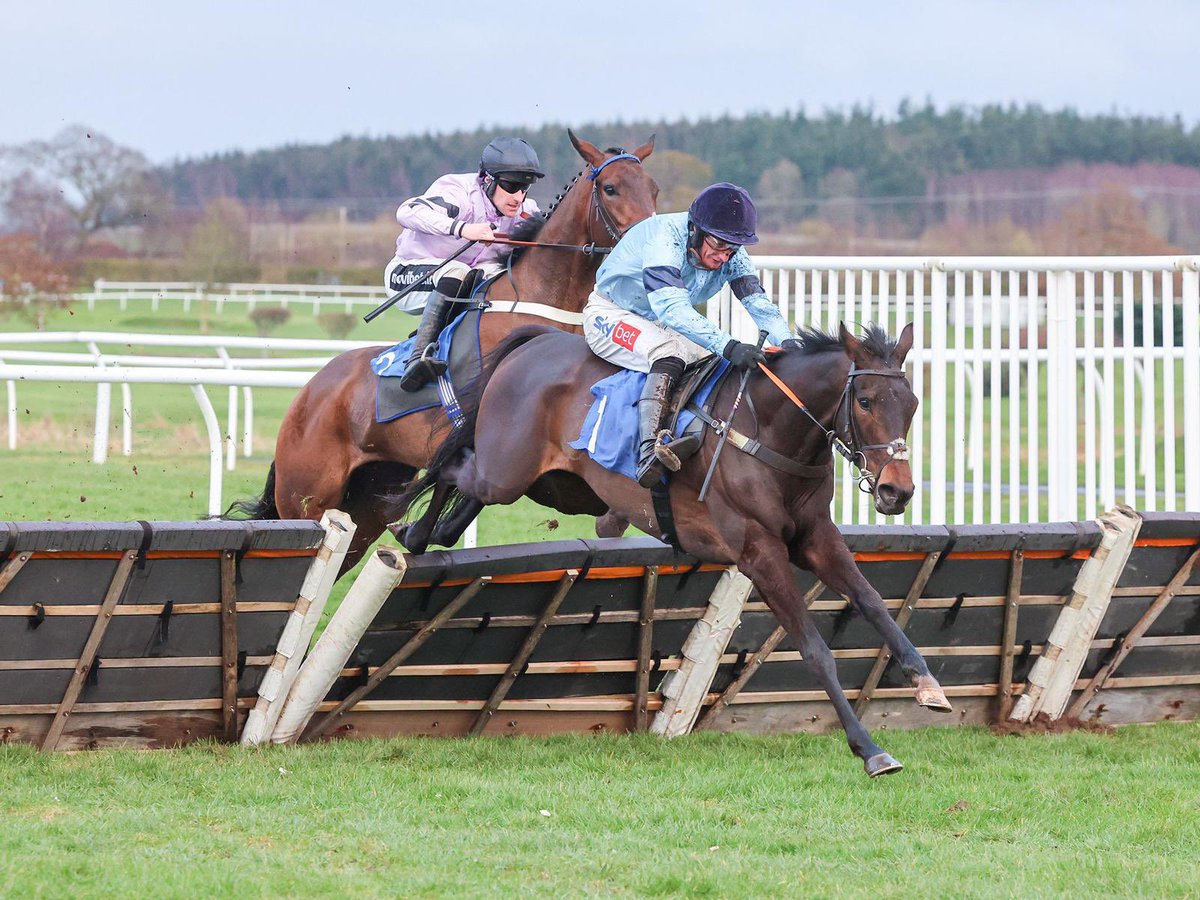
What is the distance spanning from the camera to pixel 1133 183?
1686 inches

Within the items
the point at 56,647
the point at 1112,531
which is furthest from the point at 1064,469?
the point at 56,647

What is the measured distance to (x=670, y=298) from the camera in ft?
16.9

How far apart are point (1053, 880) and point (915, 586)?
6.02 feet

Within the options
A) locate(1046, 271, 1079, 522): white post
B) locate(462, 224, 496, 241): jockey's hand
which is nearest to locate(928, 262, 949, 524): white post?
locate(1046, 271, 1079, 522): white post

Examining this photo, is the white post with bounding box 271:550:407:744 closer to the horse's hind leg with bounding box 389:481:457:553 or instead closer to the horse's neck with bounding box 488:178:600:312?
the horse's hind leg with bounding box 389:481:457:553

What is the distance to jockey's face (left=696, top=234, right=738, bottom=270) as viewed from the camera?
5.23m

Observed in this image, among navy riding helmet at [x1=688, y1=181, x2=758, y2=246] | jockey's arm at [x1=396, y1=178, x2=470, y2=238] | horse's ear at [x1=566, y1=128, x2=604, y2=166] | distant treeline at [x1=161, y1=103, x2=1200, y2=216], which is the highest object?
horse's ear at [x1=566, y1=128, x2=604, y2=166]

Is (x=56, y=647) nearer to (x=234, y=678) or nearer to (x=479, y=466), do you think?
(x=234, y=678)

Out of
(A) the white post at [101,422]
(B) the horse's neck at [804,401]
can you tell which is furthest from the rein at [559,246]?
(A) the white post at [101,422]

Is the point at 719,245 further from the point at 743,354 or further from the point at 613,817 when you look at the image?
the point at 613,817

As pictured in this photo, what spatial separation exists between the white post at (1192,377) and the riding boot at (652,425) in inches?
121

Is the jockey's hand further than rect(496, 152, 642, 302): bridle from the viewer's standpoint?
Yes

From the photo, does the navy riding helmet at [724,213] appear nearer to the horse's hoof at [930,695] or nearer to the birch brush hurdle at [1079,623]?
the horse's hoof at [930,695]

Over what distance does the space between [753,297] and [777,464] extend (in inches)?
29.7
